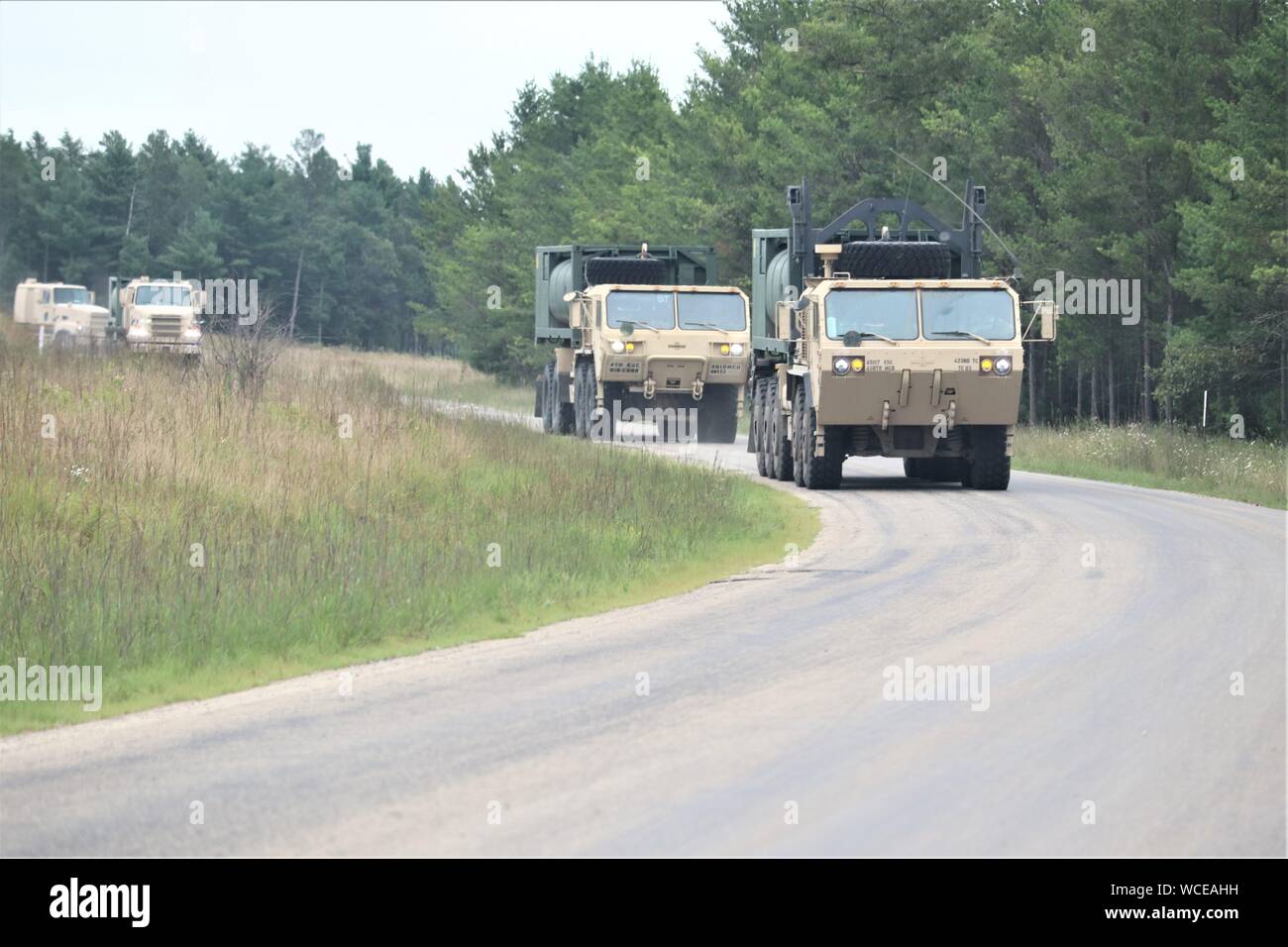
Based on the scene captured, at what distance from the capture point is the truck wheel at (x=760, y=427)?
91.4 ft

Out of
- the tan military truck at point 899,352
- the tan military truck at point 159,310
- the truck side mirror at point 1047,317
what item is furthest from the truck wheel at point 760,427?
the tan military truck at point 159,310

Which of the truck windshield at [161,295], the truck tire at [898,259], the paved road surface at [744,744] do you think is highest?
the truck windshield at [161,295]

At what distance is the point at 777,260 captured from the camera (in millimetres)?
28234

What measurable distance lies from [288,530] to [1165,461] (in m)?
18.3

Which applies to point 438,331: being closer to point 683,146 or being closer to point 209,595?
point 683,146

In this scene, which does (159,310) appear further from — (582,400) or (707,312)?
(707,312)

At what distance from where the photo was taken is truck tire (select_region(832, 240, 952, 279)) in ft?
84.4

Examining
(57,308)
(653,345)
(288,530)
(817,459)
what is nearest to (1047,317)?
(817,459)

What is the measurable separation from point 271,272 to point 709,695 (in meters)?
115

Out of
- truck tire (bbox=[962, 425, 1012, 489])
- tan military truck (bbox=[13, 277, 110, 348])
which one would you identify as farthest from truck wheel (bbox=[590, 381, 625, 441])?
tan military truck (bbox=[13, 277, 110, 348])

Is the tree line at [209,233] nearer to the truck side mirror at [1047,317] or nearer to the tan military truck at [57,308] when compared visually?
the tan military truck at [57,308]

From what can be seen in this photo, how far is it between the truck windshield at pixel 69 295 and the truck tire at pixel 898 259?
124ft

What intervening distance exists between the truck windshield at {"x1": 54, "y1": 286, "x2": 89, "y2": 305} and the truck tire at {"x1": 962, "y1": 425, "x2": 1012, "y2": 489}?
40.0 meters

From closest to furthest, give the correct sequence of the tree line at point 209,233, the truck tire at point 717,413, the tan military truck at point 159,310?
the truck tire at point 717,413
the tan military truck at point 159,310
the tree line at point 209,233
